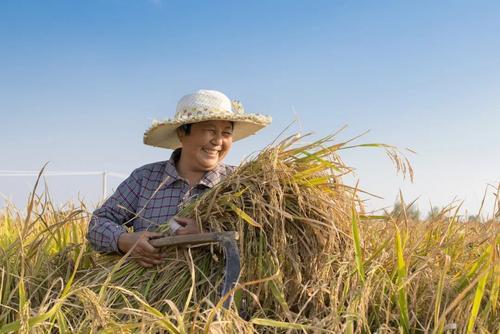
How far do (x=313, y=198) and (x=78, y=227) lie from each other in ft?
6.33

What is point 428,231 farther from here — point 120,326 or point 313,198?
point 120,326

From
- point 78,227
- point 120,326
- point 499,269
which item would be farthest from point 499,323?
point 78,227

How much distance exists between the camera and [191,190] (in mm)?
2537

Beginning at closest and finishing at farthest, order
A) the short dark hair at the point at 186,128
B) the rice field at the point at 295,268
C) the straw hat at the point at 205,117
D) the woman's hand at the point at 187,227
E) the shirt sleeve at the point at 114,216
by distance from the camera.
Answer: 1. the rice field at the point at 295,268
2. the woman's hand at the point at 187,227
3. the shirt sleeve at the point at 114,216
4. the straw hat at the point at 205,117
5. the short dark hair at the point at 186,128

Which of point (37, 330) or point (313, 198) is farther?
point (313, 198)

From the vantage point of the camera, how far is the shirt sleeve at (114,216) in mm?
2279

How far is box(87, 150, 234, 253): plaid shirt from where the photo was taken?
8.25ft

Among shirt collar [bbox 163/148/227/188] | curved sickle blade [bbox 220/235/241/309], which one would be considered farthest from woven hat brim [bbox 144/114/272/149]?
curved sickle blade [bbox 220/235/241/309]

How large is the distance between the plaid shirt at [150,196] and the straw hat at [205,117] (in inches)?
6.2

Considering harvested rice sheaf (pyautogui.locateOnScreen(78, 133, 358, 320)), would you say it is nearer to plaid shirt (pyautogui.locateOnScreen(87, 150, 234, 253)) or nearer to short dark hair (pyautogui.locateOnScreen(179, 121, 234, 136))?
plaid shirt (pyautogui.locateOnScreen(87, 150, 234, 253))

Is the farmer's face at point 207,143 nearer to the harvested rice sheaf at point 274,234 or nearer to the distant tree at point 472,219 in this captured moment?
the harvested rice sheaf at point 274,234

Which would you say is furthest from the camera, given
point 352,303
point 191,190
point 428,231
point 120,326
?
point 191,190

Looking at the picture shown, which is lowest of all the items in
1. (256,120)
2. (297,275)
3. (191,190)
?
(297,275)

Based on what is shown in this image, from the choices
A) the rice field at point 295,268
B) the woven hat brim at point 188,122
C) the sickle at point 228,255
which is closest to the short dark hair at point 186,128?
the woven hat brim at point 188,122
